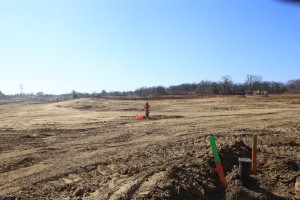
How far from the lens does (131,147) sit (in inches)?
438

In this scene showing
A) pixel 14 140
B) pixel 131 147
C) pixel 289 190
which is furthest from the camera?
pixel 14 140

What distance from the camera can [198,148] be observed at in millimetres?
10289

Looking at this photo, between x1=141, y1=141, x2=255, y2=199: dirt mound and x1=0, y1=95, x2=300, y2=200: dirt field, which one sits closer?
x1=141, y1=141, x2=255, y2=199: dirt mound

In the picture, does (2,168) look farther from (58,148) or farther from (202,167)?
(202,167)

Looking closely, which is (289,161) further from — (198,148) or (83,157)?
(83,157)

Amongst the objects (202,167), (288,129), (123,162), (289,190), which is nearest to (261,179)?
(289,190)

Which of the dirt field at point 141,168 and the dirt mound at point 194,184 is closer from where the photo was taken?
the dirt mound at point 194,184

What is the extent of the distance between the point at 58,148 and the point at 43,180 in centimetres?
395

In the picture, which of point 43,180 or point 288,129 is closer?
point 43,180

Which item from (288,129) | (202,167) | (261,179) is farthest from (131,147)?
(288,129)

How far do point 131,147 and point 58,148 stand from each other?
2255mm

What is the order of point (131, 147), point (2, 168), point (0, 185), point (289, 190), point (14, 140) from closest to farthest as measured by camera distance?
point (0, 185)
point (289, 190)
point (2, 168)
point (131, 147)
point (14, 140)

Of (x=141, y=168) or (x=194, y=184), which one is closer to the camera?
(x=194, y=184)

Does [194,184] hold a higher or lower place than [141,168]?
lower
